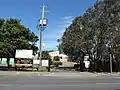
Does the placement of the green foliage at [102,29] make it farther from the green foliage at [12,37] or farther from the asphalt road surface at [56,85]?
the asphalt road surface at [56,85]

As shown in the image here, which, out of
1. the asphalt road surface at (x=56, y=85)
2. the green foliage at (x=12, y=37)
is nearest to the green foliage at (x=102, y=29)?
the green foliage at (x=12, y=37)

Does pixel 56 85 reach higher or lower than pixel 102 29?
lower

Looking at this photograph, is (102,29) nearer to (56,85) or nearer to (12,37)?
(12,37)

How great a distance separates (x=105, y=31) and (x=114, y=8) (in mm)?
3756

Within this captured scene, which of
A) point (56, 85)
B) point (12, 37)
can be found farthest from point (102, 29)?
point (56, 85)

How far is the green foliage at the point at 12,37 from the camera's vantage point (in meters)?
49.3

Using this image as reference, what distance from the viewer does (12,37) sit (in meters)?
50.1

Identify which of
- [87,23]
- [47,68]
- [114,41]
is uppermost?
[87,23]

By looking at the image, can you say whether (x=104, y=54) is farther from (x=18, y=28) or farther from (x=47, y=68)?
(x=18, y=28)

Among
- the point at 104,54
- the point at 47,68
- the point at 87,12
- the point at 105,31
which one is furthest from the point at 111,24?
the point at 47,68

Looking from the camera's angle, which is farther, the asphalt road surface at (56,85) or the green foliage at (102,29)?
the green foliage at (102,29)

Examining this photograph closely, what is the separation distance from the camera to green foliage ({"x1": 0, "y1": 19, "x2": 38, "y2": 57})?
4934cm

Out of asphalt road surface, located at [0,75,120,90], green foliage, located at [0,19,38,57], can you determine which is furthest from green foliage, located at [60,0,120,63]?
asphalt road surface, located at [0,75,120,90]

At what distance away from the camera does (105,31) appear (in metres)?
49.5
